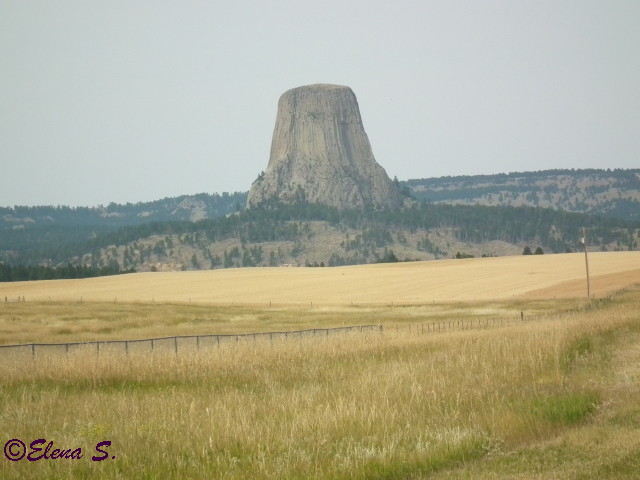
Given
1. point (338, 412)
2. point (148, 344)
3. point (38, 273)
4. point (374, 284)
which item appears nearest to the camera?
point (338, 412)

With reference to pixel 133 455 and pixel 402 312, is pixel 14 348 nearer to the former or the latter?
pixel 133 455

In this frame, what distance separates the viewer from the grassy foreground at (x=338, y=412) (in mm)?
10422

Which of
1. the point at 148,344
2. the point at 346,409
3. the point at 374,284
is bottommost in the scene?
the point at 374,284

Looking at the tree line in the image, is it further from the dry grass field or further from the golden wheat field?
the dry grass field

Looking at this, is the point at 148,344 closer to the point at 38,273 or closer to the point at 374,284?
the point at 374,284

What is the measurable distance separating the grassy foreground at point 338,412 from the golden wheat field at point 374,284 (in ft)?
173

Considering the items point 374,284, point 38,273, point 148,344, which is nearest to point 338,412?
point 148,344

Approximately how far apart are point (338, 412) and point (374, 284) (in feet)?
287

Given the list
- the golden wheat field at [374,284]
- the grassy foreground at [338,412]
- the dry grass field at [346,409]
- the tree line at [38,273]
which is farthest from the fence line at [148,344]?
the tree line at [38,273]

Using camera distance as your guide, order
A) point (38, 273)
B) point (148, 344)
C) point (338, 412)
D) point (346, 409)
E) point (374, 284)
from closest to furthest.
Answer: point (338, 412)
point (346, 409)
point (148, 344)
point (374, 284)
point (38, 273)

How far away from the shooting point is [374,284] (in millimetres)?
100250

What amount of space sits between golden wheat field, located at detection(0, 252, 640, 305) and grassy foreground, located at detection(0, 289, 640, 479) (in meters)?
52.6

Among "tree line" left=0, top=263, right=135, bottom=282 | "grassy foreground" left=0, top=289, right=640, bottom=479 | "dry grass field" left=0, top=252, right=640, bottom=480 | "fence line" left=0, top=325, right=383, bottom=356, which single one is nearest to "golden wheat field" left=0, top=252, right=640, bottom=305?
"tree line" left=0, top=263, right=135, bottom=282

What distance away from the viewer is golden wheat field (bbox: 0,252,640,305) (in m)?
81.2
